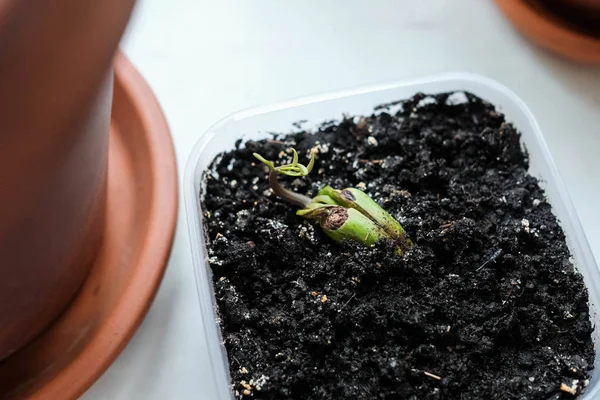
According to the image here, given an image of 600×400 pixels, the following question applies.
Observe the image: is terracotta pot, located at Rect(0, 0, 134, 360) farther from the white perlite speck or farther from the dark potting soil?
the white perlite speck

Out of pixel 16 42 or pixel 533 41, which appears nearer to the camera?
pixel 16 42

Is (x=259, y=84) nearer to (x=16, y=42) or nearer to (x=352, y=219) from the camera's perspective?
(x=352, y=219)

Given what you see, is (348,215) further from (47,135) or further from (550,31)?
(550,31)

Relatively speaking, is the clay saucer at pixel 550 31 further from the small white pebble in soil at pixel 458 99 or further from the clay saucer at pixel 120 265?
the clay saucer at pixel 120 265

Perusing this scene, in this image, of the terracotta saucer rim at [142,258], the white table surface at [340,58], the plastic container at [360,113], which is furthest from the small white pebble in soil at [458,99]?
the terracotta saucer rim at [142,258]

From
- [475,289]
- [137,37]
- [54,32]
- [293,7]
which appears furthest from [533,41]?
[54,32]

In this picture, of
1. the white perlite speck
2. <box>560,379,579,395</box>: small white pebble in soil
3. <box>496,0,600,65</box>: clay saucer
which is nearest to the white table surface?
<box>496,0,600,65</box>: clay saucer

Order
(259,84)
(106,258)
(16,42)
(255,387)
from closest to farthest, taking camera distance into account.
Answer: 1. (16,42)
2. (255,387)
3. (106,258)
4. (259,84)
